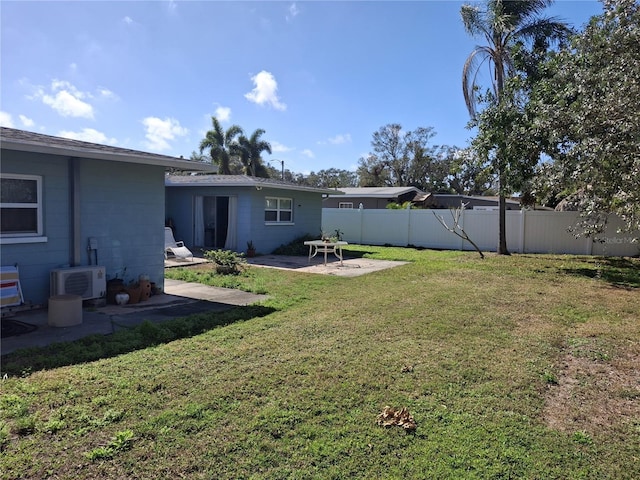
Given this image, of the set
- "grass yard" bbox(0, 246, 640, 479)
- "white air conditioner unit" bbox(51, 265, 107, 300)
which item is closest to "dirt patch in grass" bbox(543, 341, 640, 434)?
"grass yard" bbox(0, 246, 640, 479)

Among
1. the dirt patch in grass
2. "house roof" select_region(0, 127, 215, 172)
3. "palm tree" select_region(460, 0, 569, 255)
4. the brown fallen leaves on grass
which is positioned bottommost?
the dirt patch in grass

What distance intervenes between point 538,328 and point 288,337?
11.7 feet

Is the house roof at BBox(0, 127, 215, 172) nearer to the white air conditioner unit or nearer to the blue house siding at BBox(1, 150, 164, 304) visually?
the blue house siding at BBox(1, 150, 164, 304)

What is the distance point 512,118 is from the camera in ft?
37.2

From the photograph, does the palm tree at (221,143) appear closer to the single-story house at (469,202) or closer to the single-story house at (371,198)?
the single-story house at (371,198)

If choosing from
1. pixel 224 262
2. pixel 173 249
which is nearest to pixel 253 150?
pixel 173 249

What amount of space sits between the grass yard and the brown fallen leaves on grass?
48mm

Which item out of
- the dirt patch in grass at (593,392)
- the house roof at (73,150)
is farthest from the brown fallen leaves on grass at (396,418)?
the house roof at (73,150)

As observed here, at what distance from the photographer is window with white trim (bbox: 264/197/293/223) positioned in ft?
52.1

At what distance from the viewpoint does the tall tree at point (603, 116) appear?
6.01m

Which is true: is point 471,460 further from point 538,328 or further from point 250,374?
point 538,328

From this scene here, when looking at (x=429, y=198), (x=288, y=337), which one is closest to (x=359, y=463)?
(x=288, y=337)

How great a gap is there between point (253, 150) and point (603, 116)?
116ft

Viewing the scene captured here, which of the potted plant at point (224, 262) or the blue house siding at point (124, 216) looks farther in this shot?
the potted plant at point (224, 262)
